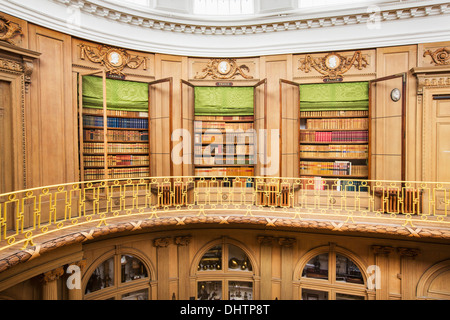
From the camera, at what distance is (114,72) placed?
5.23 meters

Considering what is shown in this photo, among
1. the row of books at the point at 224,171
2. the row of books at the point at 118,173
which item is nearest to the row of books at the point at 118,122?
the row of books at the point at 118,173

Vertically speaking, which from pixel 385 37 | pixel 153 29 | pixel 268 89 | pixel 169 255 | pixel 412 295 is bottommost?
pixel 412 295

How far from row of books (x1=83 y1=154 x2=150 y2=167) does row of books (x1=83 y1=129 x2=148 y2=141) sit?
1.12ft

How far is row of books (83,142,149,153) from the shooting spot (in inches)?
197

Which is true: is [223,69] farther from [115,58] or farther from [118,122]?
[118,122]

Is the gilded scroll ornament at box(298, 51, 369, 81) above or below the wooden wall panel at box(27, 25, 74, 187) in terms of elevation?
above

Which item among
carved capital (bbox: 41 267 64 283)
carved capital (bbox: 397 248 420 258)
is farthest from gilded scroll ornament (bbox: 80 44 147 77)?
carved capital (bbox: 397 248 420 258)

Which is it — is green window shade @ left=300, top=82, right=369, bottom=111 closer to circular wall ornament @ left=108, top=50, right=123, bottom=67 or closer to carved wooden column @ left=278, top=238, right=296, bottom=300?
carved wooden column @ left=278, top=238, right=296, bottom=300

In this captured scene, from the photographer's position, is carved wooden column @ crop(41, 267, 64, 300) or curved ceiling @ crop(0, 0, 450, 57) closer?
carved wooden column @ crop(41, 267, 64, 300)

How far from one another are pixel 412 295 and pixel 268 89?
14.7ft

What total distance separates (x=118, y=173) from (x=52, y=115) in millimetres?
1480

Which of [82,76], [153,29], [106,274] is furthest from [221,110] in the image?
[106,274]

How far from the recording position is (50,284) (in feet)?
12.4
